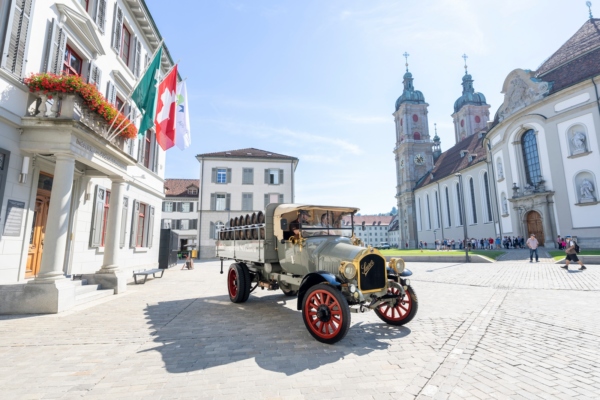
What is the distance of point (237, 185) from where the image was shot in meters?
34.2

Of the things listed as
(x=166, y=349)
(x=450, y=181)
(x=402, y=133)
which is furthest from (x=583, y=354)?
(x=402, y=133)

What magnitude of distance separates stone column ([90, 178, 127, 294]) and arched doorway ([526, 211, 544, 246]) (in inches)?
1224

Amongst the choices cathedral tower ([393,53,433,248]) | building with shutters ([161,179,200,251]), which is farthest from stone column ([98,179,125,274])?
cathedral tower ([393,53,433,248])

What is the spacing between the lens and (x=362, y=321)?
5953mm

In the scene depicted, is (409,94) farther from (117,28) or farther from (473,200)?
(117,28)

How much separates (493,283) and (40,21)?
50.3 ft

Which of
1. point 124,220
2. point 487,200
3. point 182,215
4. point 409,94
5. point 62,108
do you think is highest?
point 409,94

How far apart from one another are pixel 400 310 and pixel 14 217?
8850 millimetres

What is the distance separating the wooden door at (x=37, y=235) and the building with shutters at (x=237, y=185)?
81.2 feet

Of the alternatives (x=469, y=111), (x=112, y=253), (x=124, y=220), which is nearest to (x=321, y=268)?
(x=112, y=253)

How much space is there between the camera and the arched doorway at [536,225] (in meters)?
26.1

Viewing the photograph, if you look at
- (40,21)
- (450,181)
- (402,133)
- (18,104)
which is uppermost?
(402,133)

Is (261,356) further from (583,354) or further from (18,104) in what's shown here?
(18,104)

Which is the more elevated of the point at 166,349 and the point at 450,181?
the point at 450,181
